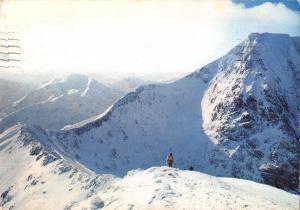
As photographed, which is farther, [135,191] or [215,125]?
[215,125]

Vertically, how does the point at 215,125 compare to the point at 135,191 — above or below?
below

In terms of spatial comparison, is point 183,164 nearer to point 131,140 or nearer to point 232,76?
point 131,140

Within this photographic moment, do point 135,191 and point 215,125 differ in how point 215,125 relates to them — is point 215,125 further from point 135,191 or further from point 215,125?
point 135,191

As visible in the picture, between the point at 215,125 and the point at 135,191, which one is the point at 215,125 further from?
the point at 135,191

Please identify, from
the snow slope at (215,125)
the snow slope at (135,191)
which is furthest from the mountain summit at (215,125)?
the snow slope at (135,191)

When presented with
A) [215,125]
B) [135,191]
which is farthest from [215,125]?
[135,191]

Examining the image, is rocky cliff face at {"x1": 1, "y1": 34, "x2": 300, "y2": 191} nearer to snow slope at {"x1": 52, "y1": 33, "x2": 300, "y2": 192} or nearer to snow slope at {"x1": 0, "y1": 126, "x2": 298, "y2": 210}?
snow slope at {"x1": 52, "y1": 33, "x2": 300, "y2": 192}
